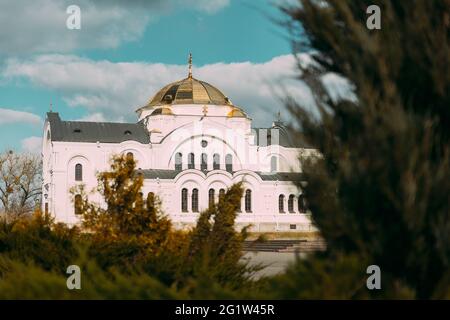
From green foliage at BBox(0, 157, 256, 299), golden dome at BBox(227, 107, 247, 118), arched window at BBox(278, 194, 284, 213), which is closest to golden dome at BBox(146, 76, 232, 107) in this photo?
golden dome at BBox(227, 107, 247, 118)

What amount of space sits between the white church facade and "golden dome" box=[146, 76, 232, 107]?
12 centimetres

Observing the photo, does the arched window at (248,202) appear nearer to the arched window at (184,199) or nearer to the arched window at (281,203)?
the arched window at (281,203)

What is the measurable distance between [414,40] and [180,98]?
63.4 meters

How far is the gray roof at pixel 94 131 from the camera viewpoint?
2522 inches

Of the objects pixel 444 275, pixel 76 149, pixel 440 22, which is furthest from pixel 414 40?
pixel 76 149

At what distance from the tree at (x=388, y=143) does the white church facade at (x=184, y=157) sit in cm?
5213

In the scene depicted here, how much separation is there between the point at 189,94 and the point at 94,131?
1056cm

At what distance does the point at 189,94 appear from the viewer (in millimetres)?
70312

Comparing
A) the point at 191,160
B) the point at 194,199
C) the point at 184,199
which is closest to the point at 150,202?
the point at 184,199

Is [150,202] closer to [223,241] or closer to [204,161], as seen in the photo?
[223,241]

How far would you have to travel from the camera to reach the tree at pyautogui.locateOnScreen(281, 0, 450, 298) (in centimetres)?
643
